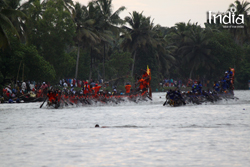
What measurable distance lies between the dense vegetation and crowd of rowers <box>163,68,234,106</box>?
47.0ft

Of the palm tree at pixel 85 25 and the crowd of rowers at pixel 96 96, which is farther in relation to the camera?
the palm tree at pixel 85 25

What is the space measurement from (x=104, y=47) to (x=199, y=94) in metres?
Result: 30.5

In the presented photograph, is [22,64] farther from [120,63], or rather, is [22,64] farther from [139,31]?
[139,31]

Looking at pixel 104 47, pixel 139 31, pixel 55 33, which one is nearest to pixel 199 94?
pixel 55 33

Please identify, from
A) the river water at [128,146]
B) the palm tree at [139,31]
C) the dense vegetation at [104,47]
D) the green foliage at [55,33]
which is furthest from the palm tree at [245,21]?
the river water at [128,146]

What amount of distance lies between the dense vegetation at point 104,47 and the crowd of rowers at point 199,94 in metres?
14.3

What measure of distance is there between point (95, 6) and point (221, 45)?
23171mm

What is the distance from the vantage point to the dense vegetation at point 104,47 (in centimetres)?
3950

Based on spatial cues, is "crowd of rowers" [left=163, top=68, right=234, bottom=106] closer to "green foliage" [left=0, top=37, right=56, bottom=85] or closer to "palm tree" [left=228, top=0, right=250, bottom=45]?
"green foliage" [left=0, top=37, right=56, bottom=85]

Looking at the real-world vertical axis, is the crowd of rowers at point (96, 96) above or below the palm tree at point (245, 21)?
below

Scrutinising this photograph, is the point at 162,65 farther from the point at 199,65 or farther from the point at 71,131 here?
the point at 71,131

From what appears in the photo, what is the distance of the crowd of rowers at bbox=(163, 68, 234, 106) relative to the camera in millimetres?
25859

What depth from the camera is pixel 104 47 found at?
185ft

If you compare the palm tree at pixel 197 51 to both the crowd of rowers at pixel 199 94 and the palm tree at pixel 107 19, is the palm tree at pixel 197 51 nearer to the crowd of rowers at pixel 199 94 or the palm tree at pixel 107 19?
the palm tree at pixel 107 19
